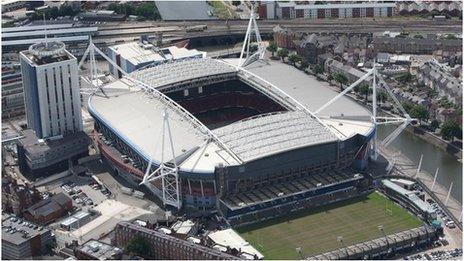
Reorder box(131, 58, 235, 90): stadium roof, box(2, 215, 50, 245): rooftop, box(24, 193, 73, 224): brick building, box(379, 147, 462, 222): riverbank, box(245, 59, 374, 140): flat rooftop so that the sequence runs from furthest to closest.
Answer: box(131, 58, 235, 90): stadium roof
box(245, 59, 374, 140): flat rooftop
box(379, 147, 462, 222): riverbank
box(24, 193, 73, 224): brick building
box(2, 215, 50, 245): rooftop

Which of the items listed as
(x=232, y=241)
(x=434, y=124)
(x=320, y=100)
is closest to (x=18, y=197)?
(x=232, y=241)

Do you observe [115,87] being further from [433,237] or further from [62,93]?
[433,237]

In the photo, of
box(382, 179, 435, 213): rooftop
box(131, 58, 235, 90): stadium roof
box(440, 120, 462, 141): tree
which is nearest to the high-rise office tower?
box(131, 58, 235, 90): stadium roof

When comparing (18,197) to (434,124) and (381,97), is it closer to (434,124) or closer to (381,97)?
(434,124)

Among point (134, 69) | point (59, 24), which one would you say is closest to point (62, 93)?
point (134, 69)

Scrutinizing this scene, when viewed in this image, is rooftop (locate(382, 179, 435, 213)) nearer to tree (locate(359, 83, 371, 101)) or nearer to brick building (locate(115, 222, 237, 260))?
brick building (locate(115, 222, 237, 260))

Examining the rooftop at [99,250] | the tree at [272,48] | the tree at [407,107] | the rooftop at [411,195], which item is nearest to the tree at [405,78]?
the tree at [407,107]

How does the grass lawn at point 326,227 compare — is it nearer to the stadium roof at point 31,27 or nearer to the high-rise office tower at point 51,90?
the high-rise office tower at point 51,90
